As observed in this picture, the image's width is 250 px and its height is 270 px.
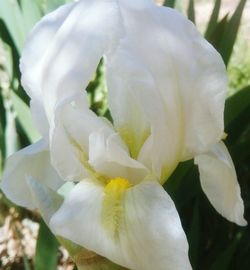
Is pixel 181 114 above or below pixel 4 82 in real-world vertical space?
above

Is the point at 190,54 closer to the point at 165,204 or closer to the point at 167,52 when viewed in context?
the point at 167,52

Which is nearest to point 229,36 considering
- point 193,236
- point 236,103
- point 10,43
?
point 236,103

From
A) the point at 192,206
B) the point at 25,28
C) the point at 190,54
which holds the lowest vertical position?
the point at 192,206

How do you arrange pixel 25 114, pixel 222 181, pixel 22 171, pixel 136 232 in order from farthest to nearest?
pixel 25 114 < pixel 22 171 < pixel 222 181 < pixel 136 232

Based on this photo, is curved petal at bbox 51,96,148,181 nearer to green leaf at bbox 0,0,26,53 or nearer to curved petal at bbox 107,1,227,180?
curved petal at bbox 107,1,227,180

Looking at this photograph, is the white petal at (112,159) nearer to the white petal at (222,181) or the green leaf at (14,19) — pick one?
the white petal at (222,181)

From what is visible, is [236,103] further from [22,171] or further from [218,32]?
[22,171]

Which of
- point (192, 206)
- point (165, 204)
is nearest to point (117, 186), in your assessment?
point (165, 204)
